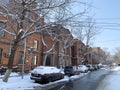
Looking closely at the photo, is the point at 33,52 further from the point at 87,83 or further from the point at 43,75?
the point at 87,83

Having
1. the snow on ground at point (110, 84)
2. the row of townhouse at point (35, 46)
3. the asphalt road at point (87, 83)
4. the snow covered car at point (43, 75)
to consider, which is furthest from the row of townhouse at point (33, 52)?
the snow on ground at point (110, 84)

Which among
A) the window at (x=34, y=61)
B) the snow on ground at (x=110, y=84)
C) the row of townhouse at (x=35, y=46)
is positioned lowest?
the snow on ground at (x=110, y=84)

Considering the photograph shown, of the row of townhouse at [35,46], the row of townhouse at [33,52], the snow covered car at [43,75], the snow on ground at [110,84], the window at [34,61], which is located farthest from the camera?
the window at [34,61]

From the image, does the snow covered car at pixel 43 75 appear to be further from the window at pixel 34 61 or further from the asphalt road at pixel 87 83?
the window at pixel 34 61

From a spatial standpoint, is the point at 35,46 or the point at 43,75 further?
the point at 35,46

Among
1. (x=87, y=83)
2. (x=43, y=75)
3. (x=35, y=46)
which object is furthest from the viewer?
(x=35, y=46)

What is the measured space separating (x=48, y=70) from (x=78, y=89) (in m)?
6.57

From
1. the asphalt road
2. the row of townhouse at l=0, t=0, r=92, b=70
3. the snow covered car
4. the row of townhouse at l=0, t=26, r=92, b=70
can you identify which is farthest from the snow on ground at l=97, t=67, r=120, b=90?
the row of townhouse at l=0, t=26, r=92, b=70

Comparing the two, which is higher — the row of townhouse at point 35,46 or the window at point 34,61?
the row of townhouse at point 35,46

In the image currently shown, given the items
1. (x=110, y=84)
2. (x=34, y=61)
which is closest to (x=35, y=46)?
(x=34, y=61)

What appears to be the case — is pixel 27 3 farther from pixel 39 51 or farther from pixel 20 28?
pixel 39 51

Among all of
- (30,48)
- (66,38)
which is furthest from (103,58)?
(30,48)

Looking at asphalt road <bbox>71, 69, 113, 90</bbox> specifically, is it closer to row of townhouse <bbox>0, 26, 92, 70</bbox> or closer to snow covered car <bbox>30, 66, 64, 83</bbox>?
snow covered car <bbox>30, 66, 64, 83</bbox>

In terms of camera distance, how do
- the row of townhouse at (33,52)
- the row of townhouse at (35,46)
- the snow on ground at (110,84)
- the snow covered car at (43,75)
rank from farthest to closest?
1. the row of townhouse at (33,52)
2. the row of townhouse at (35,46)
3. the snow covered car at (43,75)
4. the snow on ground at (110,84)
